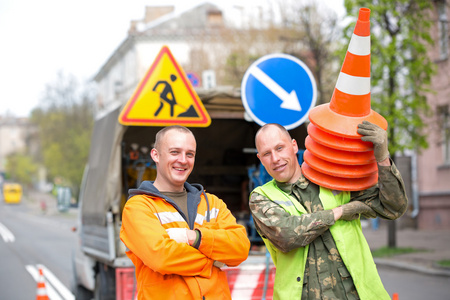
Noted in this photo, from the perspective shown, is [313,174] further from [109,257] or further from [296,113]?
Answer: [109,257]

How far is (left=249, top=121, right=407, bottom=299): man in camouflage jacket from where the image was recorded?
3.14m

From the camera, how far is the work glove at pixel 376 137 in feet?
10.2

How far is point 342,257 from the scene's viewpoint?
3.15m

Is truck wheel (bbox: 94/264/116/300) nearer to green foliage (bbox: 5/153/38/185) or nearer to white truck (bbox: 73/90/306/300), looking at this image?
white truck (bbox: 73/90/306/300)

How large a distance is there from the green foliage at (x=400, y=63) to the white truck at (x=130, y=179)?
6.48m

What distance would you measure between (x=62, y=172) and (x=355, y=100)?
5197cm

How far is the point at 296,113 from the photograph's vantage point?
602cm

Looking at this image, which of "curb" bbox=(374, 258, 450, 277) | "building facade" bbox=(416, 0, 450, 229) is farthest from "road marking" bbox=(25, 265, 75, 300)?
"building facade" bbox=(416, 0, 450, 229)

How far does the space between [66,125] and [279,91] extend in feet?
168

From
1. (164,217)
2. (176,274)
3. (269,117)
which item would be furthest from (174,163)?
(269,117)

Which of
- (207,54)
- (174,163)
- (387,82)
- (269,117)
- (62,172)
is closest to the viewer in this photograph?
(174,163)

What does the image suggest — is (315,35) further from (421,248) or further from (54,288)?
(54,288)

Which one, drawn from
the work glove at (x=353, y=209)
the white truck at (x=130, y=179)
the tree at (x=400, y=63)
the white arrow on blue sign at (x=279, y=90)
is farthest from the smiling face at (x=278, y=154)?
the tree at (x=400, y=63)

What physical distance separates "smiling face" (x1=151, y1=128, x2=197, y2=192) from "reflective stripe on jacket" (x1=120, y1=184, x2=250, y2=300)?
11 cm
